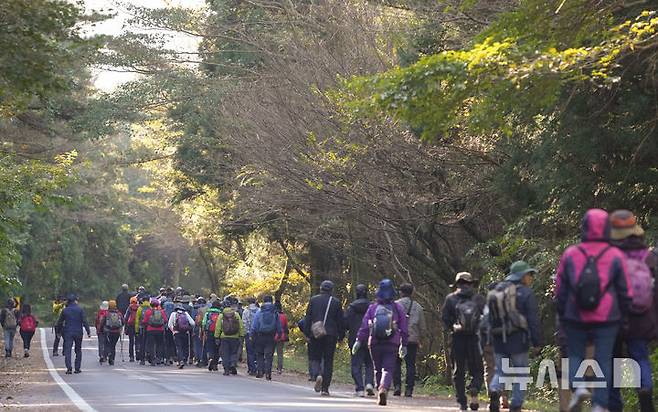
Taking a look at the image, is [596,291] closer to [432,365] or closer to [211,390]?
[211,390]

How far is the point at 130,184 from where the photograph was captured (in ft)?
333

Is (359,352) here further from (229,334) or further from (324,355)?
(229,334)

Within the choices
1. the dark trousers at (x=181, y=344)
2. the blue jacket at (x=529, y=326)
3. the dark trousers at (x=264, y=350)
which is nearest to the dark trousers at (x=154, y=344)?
the dark trousers at (x=181, y=344)

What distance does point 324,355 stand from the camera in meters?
20.0

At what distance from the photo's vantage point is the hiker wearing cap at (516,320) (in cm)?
1310

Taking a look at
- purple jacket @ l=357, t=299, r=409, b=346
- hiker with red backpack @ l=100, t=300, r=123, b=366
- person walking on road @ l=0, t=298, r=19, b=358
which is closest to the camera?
purple jacket @ l=357, t=299, r=409, b=346

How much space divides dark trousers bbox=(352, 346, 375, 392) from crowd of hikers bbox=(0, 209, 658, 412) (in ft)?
0.07

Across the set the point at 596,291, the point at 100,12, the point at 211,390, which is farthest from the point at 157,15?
the point at 596,291

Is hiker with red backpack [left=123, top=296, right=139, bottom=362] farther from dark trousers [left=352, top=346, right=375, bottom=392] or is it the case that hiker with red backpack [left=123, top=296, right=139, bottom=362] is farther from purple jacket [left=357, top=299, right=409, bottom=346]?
purple jacket [left=357, top=299, right=409, bottom=346]

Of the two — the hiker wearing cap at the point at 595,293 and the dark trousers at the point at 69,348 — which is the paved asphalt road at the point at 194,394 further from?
the hiker wearing cap at the point at 595,293

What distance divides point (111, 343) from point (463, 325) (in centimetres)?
1776

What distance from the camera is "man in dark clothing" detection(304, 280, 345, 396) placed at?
1989 centimetres

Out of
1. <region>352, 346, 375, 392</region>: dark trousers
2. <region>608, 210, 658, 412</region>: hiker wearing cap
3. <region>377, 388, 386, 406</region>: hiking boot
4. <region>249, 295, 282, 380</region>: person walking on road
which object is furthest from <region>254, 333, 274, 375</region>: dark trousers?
<region>608, 210, 658, 412</region>: hiker wearing cap

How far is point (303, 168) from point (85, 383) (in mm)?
7582
